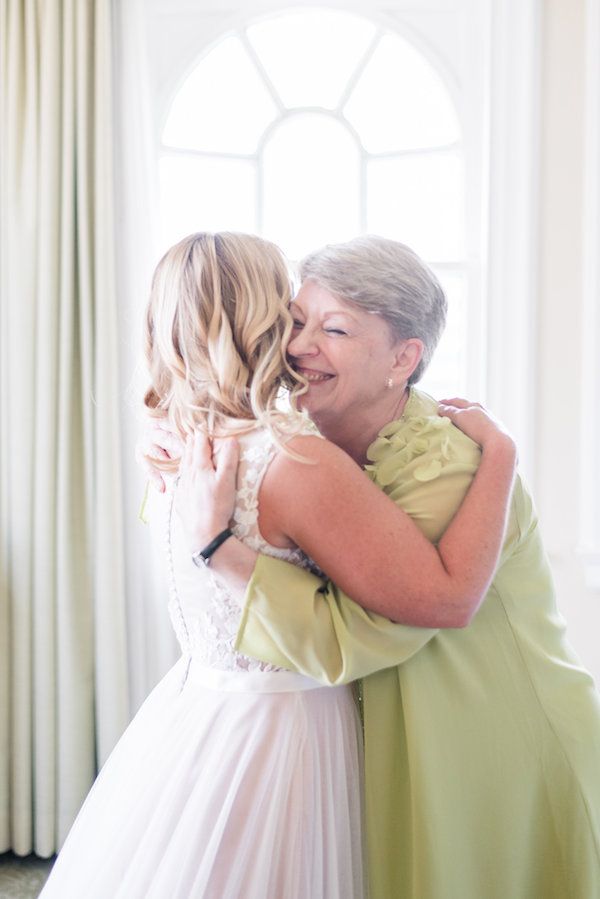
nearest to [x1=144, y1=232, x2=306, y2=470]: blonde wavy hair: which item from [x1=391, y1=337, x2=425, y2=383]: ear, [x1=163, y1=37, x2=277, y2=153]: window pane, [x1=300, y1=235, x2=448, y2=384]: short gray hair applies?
[x1=300, y1=235, x2=448, y2=384]: short gray hair

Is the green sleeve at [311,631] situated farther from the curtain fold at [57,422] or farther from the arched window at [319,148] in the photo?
the arched window at [319,148]

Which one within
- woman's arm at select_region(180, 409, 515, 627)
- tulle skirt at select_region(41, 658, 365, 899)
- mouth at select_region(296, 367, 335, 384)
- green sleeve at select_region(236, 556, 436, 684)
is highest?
mouth at select_region(296, 367, 335, 384)

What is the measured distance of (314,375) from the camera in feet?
4.80

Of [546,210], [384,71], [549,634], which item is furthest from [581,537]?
[384,71]

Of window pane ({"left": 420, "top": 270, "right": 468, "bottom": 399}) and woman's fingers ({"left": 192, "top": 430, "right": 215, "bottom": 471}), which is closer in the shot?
woman's fingers ({"left": 192, "top": 430, "right": 215, "bottom": 471})

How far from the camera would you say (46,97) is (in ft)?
7.87

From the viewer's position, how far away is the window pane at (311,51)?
2742 mm

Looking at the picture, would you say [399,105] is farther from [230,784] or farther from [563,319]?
[230,784]

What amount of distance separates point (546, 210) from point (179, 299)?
5.09 ft

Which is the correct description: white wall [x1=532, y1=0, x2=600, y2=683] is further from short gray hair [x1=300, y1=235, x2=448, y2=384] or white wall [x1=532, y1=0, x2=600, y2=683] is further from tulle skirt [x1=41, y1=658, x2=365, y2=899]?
tulle skirt [x1=41, y1=658, x2=365, y2=899]

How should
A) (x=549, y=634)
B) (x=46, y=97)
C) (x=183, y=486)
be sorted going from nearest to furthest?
(x=183, y=486), (x=549, y=634), (x=46, y=97)

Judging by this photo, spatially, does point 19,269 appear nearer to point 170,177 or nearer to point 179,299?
point 170,177

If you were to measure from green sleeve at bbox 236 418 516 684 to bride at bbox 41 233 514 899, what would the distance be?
0.04 metres

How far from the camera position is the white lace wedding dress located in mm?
1271
